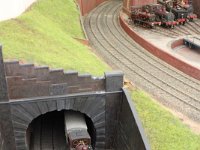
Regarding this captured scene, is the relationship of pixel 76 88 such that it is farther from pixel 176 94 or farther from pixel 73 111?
pixel 176 94

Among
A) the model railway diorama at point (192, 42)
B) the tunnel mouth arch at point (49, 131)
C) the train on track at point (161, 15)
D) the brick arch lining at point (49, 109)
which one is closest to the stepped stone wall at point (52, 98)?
the brick arch lining at point (49, 109)

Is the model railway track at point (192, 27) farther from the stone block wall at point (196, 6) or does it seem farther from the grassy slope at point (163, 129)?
the grassy slope at point (163, 129)

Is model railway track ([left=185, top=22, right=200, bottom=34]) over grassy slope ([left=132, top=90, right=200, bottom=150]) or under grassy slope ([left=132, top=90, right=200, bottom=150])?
over

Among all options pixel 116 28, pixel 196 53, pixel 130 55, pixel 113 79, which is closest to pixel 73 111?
pixel 113 79

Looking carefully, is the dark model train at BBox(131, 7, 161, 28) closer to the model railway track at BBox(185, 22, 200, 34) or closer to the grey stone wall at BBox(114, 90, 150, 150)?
the model railway track at BBox(185, 22, 200, 34)

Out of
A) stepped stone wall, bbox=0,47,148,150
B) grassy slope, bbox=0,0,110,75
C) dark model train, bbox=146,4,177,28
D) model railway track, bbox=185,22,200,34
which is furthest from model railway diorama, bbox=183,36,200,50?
stepped stone wall, bbox=0,47,148,150

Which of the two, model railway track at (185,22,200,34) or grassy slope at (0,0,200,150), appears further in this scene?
model railway track at (185,22,200,34)

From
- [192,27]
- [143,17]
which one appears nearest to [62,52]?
[143,17]
